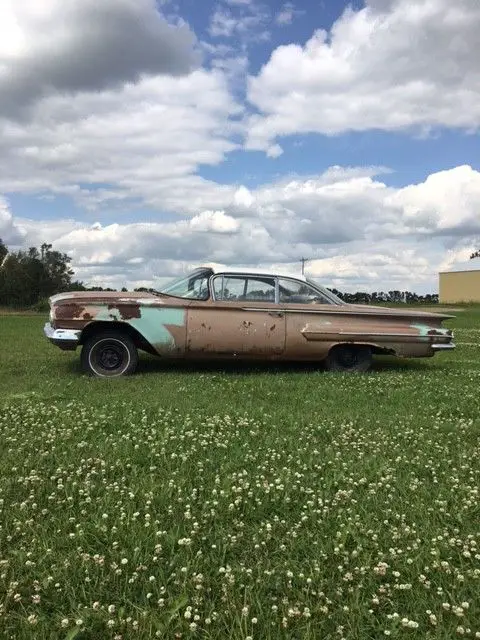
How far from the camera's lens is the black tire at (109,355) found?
975 cm

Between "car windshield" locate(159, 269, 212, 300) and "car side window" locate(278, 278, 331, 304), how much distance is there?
4.08ft

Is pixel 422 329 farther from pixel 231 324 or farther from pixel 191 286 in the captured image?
pixel 191 286

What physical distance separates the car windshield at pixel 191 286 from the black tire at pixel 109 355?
1.11 m

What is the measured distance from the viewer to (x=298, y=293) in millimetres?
10281

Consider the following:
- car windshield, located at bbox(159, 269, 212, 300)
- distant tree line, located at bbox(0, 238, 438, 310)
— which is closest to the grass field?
car windshield, located at bbox(159, 269, 212, 300)

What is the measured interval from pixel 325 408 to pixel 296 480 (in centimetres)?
264

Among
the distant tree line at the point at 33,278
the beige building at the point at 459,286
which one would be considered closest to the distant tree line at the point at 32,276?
the distant tree line at the point at 33,278

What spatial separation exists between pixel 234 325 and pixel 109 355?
2.09 meters

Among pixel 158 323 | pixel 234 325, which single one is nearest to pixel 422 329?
pixel 234 325

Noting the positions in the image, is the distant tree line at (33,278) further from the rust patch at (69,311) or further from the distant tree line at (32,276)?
the rust patch at (69,311)

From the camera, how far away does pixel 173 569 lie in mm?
3434

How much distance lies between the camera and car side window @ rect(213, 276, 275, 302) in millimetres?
10016

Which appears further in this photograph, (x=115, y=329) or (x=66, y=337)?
(x=115, y=329)

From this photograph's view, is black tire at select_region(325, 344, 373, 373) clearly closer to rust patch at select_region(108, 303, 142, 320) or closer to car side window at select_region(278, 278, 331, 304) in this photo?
car side window at select_region(278, 278, 331, 304)
